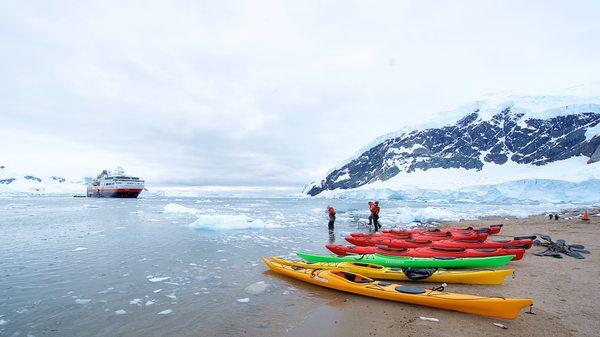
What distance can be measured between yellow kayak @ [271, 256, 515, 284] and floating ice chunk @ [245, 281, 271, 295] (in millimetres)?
1260

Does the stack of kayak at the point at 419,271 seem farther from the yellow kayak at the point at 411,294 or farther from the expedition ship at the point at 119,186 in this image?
the expedition ship at the point at 119,186

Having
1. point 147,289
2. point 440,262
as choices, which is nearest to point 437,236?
point 440,262

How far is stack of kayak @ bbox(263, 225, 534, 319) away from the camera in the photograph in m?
6.30

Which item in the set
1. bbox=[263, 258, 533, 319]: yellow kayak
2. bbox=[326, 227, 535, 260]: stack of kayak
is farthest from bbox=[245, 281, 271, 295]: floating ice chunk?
bbox=[326, 227, 535, 260]: stack of kayak

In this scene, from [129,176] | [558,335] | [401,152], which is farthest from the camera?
[401,152]

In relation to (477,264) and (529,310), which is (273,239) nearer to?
(477,264)

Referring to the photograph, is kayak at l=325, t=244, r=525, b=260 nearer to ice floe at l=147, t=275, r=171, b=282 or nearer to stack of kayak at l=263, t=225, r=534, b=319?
stack of kayak at l=263, t=225, r=534, b=319

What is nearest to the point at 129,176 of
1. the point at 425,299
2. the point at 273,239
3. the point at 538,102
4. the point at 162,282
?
the point at 273,239

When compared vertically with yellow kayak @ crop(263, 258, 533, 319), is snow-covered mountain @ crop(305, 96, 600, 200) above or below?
above

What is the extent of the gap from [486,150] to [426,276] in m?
135

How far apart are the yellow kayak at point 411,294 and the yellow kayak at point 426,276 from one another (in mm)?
560

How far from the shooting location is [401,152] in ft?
461

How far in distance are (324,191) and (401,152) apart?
37831 mm

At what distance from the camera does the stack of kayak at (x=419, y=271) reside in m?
6.30
